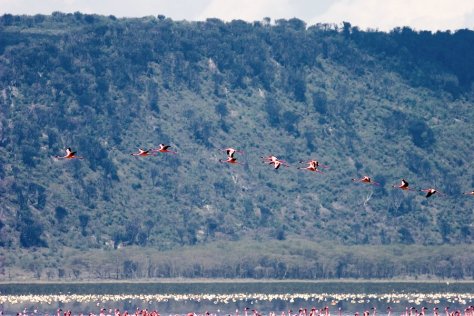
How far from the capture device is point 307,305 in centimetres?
14975

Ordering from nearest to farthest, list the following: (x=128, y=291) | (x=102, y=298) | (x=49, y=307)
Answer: (x=49, y=307), (x=102, y=298), (x=128, y=291)

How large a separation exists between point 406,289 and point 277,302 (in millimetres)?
45080

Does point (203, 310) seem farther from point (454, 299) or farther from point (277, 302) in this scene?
point (454, 299)

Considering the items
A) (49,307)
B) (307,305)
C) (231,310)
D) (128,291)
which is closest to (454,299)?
(307,305)

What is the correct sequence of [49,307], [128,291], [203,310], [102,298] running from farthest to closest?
[128,291] < [102,298] < [49,307] < [203,310]

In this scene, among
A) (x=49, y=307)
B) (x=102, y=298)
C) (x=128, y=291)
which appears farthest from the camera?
(x=128, y=291)

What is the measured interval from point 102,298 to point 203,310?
30.8m

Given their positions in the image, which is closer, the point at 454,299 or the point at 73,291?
the point at 454,299

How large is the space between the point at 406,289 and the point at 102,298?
48.9 m

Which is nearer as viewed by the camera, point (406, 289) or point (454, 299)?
point (454, 299)

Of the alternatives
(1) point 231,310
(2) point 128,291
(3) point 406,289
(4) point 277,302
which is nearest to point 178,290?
(2) point 128,291

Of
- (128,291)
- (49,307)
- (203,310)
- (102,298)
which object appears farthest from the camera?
(128,291)

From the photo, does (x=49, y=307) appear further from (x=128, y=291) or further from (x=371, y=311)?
(x=128, y=291)

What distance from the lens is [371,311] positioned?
451ft
